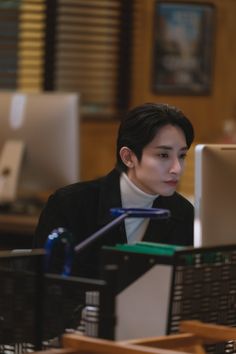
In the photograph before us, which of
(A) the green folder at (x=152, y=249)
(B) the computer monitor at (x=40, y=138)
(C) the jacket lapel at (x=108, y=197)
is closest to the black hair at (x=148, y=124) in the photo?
(C) the jacket lapel at (x=108, y=197)

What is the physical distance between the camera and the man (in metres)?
2.80

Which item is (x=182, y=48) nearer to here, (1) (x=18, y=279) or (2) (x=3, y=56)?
(2) (x=3, y=56)

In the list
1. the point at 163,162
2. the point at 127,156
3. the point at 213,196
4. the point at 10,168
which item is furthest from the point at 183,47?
the point at 213,196

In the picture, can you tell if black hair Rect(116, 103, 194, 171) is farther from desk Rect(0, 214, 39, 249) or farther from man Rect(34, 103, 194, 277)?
desk Rect(0, 214, 39, 249)

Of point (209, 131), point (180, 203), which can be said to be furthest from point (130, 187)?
point (209, 131)

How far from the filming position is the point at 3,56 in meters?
6.61

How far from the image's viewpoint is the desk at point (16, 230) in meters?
5.12

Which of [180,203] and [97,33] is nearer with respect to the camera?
[180,203]

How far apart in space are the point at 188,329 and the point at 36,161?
10.8 ft

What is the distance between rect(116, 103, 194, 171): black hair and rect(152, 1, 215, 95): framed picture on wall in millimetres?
4122

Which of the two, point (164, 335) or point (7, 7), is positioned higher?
point (7, 7)

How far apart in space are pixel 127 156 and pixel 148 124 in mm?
152

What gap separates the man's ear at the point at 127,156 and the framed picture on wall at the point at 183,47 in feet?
13.4

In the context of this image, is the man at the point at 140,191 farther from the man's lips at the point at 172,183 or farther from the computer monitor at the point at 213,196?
the computer monitor at the point at 213,196
